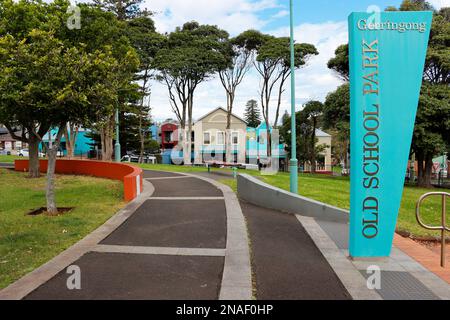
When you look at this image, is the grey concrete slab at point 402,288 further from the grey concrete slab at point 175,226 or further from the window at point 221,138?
the window at point 221,138

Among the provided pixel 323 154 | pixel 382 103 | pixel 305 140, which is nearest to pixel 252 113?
pixel 323 154

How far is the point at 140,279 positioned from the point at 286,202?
17.2 feet

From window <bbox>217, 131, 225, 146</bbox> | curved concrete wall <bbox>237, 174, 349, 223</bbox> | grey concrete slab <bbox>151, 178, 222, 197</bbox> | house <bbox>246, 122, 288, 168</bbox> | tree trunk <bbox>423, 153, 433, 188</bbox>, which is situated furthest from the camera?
window <bbox>217, 131, 225, 146</bbox>


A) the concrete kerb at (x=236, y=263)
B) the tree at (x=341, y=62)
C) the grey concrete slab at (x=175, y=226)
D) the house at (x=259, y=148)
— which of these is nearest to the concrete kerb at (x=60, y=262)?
the grey concrete slab at (x=175, y=226)

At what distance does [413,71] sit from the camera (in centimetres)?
553

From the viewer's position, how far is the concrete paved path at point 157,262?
4.43 meters

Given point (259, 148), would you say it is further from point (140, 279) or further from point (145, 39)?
point (140, 279)

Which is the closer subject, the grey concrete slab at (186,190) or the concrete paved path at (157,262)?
the concrete paved path at (157,262)

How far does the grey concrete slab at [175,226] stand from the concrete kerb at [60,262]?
24 cm

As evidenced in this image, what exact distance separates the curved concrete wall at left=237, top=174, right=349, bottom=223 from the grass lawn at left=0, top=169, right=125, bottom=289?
3950 mm

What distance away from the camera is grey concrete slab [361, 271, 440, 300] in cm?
438

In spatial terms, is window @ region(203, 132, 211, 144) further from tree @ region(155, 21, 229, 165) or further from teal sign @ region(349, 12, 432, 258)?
teal sign @ region(349, 12, 432, 258)

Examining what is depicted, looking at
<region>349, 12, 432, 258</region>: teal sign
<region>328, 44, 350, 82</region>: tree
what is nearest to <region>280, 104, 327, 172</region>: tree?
<region>328, 44, 350, 82</region>: tree
